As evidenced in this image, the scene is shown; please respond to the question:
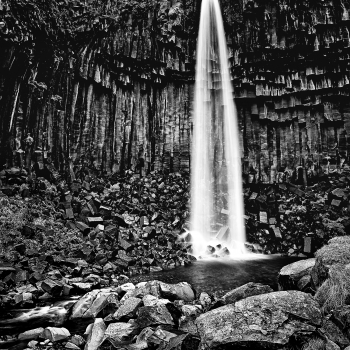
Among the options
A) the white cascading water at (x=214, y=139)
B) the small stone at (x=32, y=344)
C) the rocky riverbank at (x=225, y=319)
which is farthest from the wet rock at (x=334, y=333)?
the white cascading water at (x=214, y=139)

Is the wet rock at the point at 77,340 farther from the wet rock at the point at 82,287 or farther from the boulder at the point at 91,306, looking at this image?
the wet rock at the point at 82,287

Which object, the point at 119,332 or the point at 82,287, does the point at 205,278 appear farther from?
the point at 119,332

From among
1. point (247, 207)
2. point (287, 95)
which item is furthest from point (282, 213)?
point (287, 95)

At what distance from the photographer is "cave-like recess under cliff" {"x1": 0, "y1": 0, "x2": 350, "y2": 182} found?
101 feet

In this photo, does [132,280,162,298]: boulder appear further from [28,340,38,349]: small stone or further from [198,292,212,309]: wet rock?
[28,340,38,349]: small stone

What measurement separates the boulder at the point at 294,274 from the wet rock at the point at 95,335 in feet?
23.8

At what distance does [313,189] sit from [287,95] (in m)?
10.0

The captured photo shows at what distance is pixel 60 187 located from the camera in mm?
27547

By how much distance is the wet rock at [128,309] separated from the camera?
10914mm

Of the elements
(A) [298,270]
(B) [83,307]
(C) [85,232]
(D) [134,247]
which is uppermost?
(A) [298,270]

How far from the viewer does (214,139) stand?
112ft

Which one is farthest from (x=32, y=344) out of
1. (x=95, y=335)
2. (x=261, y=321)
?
(x=261, y=321)

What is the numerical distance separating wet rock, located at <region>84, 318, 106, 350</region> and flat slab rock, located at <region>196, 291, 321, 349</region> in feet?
10.4

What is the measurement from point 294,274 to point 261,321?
19.5ft
